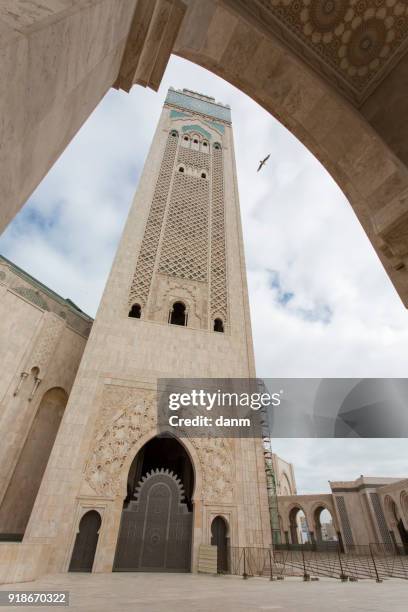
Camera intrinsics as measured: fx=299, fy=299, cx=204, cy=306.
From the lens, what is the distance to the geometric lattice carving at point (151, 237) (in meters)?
7.45

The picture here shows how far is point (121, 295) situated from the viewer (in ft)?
23.5

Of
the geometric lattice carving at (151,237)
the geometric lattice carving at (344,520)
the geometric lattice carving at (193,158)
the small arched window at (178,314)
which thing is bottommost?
the geometric lattice carving at (344,520)

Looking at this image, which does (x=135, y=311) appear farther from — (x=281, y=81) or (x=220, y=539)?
(x=281, y=81)

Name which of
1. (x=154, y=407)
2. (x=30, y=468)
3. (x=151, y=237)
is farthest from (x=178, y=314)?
(x=30, y=468)

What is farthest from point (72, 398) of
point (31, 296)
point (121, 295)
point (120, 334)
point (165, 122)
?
point (165, 122)

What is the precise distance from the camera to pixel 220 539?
16.7ft

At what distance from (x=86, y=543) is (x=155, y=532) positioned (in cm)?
110

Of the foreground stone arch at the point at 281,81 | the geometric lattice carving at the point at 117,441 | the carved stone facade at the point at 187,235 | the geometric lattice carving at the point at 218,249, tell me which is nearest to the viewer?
the foreground stone arch at the point at 281,81

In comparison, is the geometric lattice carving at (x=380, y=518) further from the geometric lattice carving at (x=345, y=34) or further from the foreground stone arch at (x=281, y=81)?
the geometric lattice carving at (x=345, y=34)

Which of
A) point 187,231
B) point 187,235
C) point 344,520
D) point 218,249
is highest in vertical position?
point 187,231

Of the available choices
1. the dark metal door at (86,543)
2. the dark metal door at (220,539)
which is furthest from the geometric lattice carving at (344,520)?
the dark metal door at (86,543)

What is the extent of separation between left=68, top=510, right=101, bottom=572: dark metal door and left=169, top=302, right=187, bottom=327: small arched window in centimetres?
435

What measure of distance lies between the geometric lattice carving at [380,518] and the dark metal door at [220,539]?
33.3 feet

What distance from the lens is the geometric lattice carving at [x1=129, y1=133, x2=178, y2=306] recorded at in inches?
293
